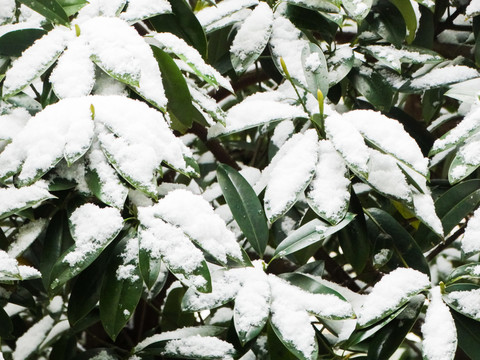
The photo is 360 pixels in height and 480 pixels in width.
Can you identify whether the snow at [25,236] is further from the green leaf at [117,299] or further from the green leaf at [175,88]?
the green leaf at [175,88]

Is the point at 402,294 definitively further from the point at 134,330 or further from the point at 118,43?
the point at 134,330

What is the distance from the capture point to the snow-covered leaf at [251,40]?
919mm

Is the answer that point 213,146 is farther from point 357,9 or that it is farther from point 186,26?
point 357,9

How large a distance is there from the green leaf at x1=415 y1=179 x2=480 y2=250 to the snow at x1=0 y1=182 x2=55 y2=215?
53cm

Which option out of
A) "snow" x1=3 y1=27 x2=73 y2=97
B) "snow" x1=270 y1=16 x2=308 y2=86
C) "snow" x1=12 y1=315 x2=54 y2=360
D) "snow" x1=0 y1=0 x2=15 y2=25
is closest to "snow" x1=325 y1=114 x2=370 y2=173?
"snow" x1=270 y1=16 x2=308 y2=86

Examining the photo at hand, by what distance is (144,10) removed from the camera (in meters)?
0.83

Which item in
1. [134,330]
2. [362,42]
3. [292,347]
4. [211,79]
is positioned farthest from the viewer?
[134,330]

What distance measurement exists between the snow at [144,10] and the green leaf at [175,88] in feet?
0.16

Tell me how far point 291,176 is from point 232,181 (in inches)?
4.8

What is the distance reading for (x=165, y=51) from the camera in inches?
34.0

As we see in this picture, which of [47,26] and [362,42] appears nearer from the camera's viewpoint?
[47,26]

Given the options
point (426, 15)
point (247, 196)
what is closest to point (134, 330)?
point (247, 196)

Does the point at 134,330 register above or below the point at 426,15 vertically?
below

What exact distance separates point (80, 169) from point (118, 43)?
16cm
